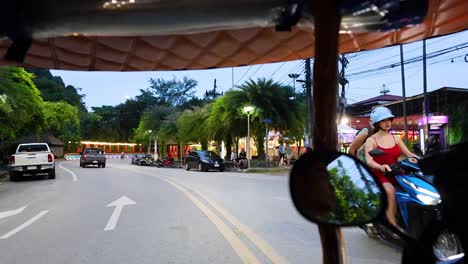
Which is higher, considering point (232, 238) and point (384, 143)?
point (384, 143)

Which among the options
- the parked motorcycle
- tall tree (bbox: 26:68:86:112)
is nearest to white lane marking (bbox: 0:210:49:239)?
tall tree (bbox: 26:68:86:112)

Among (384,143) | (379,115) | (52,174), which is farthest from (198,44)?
(52,174)

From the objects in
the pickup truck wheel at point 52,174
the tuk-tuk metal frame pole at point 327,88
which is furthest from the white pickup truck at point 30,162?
the tuk-tuk metal frame pole at point 327,88

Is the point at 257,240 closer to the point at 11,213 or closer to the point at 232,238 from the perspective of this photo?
the point at 232,238

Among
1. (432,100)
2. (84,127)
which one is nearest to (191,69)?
(432,100)

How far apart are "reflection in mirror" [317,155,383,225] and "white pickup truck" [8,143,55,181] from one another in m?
21.0

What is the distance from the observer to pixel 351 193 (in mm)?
1154

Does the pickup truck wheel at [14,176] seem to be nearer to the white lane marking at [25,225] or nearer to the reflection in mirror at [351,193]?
the white lane marking at [25,225]

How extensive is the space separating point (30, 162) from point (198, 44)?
20.4m

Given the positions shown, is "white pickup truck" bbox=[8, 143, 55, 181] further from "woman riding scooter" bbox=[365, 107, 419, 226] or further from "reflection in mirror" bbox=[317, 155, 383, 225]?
"reflection in mirror" bbox=[317, 155, 383, 225]

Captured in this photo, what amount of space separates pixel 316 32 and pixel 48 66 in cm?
127

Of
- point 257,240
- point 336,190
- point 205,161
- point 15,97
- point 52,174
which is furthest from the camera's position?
point 205,161

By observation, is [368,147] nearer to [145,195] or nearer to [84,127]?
[145,195]

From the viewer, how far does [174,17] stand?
1.47 m
